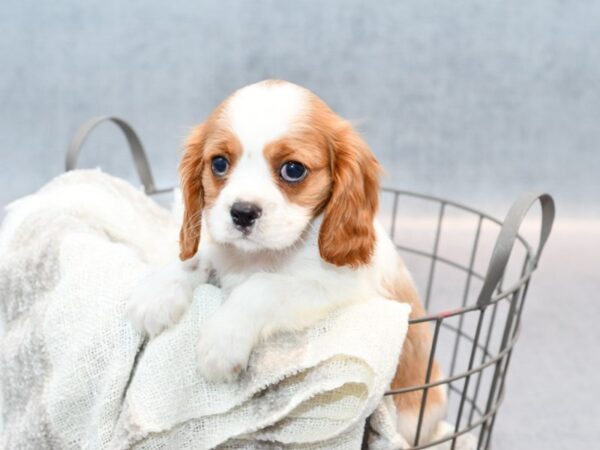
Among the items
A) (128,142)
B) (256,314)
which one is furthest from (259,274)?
(128,142)

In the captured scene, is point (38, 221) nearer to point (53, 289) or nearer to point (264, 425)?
point (53, 289)

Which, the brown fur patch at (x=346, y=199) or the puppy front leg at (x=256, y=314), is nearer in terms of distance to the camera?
the puppy front leg at (x=256, y=314)

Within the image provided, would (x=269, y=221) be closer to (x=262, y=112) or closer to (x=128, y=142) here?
(x=262, y=112)

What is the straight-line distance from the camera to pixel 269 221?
4.61 feet

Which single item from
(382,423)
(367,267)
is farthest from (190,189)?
(382,423)

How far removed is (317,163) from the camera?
149 centimetres

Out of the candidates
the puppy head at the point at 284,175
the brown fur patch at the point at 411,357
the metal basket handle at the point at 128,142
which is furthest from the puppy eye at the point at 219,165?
the metal basket handle at the point at 128,142

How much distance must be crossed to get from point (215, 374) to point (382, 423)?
39 cm

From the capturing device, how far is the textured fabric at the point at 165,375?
4.58 feet

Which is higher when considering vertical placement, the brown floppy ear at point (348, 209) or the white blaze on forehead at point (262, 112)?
the white blaze on forehead at point (262, 112)

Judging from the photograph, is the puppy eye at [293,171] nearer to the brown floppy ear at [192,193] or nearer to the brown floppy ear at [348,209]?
the brown floppy ear at [348,209]

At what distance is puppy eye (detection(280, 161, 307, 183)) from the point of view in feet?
4.79

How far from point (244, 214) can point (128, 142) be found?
4.48ft

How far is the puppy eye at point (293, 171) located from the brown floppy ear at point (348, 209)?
9cm
